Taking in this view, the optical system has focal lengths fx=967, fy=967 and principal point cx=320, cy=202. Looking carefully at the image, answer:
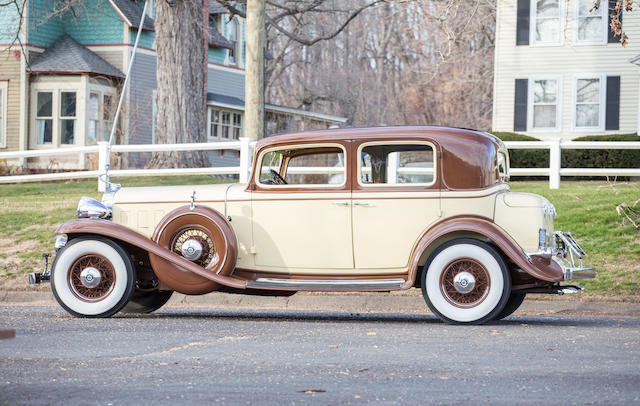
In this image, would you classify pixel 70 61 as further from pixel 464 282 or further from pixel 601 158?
pixel 464 282

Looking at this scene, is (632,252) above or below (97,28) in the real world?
below

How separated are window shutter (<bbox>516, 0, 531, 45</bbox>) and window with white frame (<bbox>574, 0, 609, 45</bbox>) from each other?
147 cm

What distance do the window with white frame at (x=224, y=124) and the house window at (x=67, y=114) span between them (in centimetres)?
586

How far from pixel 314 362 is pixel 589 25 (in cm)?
2495

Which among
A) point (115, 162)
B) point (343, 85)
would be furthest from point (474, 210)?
point (343, 85)

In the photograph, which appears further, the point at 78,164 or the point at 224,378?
the point at 78,164

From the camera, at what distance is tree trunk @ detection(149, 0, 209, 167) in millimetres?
23344

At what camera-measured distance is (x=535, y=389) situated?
5.68 metres

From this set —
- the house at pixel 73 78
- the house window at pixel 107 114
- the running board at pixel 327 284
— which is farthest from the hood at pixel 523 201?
the house window at pixel 107 114

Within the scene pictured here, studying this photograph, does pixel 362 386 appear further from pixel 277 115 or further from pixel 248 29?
pixel 277 115

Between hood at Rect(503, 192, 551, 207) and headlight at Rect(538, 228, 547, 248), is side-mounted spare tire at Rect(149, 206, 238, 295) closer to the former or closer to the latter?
hood at Rect(503, 192, 551, 207)

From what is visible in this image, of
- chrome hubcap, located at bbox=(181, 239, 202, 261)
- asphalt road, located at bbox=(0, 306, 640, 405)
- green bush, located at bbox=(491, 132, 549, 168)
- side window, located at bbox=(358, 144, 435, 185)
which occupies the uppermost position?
green bush, located at bbox=(491, 132, 549, 168)

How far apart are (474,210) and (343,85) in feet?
130

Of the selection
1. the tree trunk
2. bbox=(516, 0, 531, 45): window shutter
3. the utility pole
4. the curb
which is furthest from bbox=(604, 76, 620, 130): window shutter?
the curb
